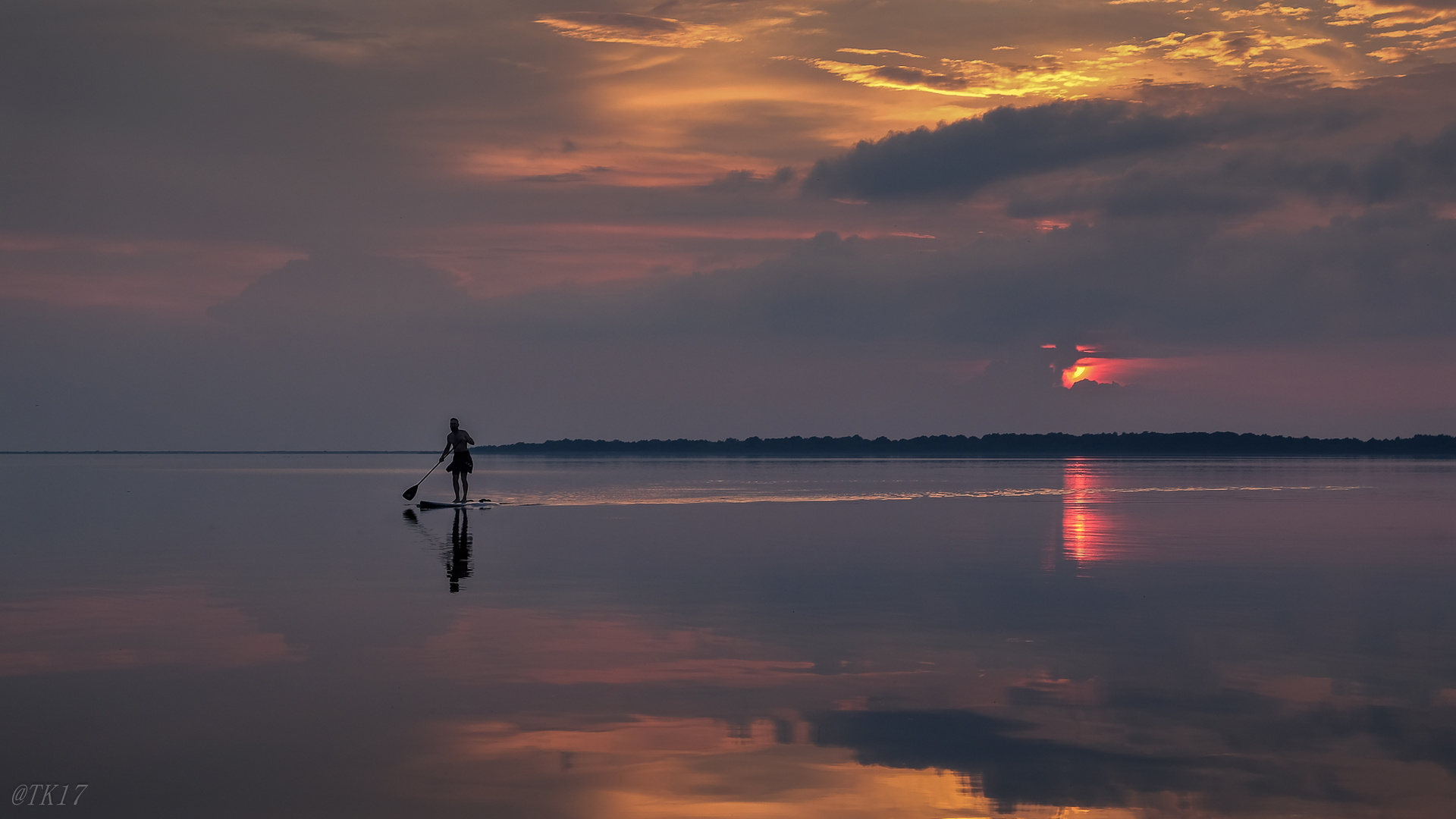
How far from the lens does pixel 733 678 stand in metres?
11.8

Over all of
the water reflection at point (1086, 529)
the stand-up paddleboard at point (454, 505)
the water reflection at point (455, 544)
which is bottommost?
the water reflection at point (455, 544)

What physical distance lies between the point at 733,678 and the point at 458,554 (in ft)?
45.4

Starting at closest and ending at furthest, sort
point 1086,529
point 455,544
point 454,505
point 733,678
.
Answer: point 733,678, point 455,544, point 1086,529, point 454,505

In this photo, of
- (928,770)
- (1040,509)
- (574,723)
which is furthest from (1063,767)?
(1040,509)

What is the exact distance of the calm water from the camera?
824 centimetres

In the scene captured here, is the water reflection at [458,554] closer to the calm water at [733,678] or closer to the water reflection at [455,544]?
the water reflection at [455,544]

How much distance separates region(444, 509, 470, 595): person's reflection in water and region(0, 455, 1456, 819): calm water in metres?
0.21

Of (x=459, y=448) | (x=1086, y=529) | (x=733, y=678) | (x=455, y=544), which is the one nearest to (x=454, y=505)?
(x=459, y=448)

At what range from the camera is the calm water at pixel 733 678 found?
824 cm

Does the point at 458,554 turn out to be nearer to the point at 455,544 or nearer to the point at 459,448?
the point at 455,544

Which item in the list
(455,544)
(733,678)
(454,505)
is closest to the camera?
(733,678)

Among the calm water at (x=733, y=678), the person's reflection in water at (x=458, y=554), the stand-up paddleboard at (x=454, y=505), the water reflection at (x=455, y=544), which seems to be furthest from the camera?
the stand-up paddleboard at (x=454, y=505)

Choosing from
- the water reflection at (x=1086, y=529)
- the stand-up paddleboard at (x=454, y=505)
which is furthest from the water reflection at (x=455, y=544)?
the water reflection at (x=1086, y=529)

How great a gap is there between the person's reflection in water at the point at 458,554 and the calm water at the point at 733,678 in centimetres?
21
